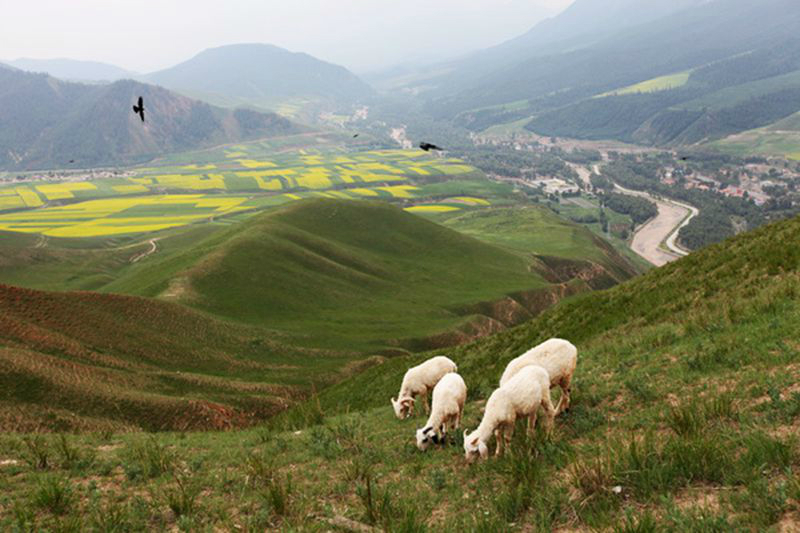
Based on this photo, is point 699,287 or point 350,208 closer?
point 699,287

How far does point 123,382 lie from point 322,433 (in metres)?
26.1

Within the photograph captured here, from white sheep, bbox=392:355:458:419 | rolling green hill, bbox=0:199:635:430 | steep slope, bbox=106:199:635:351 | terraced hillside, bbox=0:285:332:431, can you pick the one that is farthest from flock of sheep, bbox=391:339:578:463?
steep slope, bbox=106:199:635:351

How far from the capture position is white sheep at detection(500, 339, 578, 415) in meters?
14.9

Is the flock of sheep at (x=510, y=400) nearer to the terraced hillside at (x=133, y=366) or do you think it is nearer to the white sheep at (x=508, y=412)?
the white sheep at (x=508, y=412)

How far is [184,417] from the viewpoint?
31.8 m

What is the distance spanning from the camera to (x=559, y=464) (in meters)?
10.4

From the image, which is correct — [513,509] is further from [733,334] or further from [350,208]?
[350,208]

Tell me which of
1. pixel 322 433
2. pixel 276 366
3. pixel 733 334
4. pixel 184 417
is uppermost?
pixel 733 334

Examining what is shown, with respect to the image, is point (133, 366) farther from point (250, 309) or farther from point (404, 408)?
point (404, 408)

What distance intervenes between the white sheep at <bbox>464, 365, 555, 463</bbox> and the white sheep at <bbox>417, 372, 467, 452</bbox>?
190 centimetres

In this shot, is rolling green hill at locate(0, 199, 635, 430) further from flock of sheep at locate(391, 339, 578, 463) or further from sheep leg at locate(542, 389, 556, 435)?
sheep leg at locate(542, 389, 556, 435)

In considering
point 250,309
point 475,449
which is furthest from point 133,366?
point 475,449

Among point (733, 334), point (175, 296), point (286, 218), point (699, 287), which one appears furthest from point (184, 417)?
point (286, 218)

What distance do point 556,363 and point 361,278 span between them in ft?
258
